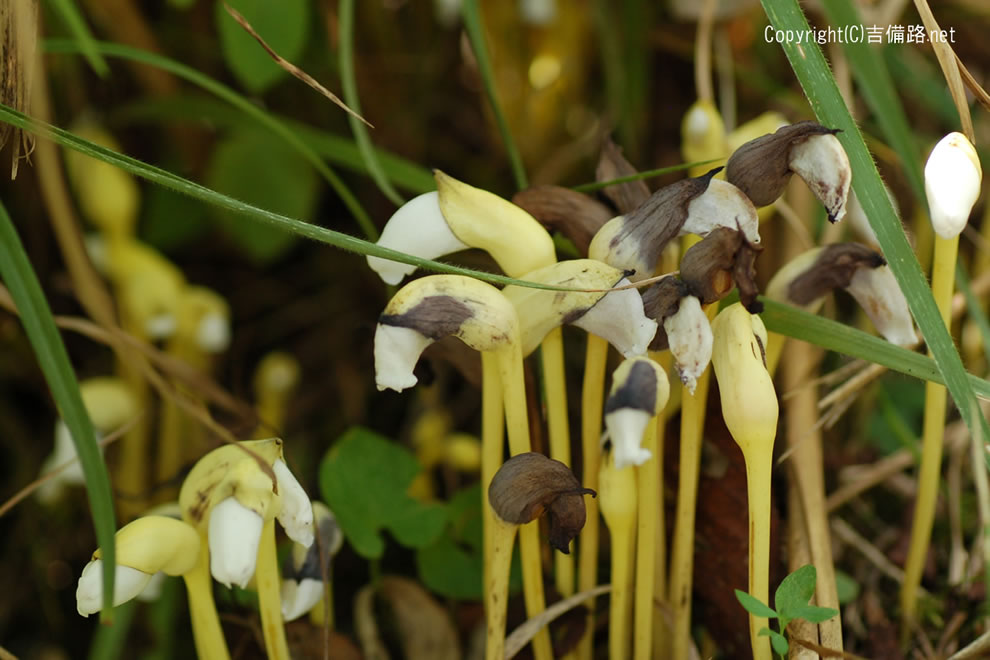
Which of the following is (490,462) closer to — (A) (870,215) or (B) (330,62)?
(A) (870,215)

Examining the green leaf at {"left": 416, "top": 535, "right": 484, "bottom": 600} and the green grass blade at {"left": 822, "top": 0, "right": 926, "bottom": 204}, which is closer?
the green grass blade at {"left": 822, "top": 0, "right": 926, "bottom": 204}

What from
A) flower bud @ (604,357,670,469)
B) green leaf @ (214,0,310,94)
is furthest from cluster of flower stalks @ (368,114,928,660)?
green leaf @ (214,0,310,94)

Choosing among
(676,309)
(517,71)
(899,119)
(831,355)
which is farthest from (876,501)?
(517,71)

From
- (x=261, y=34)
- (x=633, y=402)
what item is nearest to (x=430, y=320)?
(x=633, y=402)

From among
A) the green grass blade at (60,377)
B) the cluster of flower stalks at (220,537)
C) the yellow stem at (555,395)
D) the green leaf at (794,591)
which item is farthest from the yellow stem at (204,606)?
the green leaf at (794,591)

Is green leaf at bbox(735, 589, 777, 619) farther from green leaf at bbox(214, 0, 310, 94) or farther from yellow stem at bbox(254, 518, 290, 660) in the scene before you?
green leaf at bbox(214, 0, 310, 94)

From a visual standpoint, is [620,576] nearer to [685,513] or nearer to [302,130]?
[685,513]
